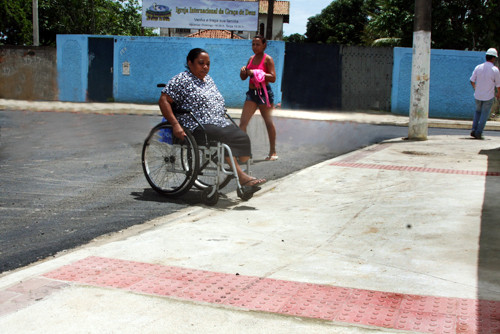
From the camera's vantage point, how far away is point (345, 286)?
3.68 m

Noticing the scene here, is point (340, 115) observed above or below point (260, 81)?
below

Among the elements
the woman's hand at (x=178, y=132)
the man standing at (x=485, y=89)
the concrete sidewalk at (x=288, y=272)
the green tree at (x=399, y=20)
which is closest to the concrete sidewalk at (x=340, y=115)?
the man standing at (x=485, y=89)

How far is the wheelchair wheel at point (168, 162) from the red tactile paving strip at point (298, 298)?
2161 mm

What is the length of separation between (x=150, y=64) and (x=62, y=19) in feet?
56.8

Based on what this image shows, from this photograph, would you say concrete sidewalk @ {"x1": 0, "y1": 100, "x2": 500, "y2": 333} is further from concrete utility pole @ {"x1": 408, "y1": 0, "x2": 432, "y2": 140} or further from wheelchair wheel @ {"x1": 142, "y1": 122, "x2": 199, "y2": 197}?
concrete utility pole @ {"x1": 408, "y1": 0, "x2": 432, "y2": 140}

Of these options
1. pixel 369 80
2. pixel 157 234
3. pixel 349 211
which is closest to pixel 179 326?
pixel 157 234

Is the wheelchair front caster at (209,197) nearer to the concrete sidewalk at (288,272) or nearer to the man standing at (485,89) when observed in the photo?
the concrete sidewalk at (288,272)

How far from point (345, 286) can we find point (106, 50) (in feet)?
70.5

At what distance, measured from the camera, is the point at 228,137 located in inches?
239

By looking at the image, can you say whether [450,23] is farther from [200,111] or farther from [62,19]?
[62,19]

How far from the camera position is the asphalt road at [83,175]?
4.91 m

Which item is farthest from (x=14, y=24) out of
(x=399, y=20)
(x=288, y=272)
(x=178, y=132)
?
(x=288, y=272)

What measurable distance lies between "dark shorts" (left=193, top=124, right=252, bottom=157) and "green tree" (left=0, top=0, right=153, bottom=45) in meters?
27.2

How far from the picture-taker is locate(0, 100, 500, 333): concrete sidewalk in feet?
10.3
